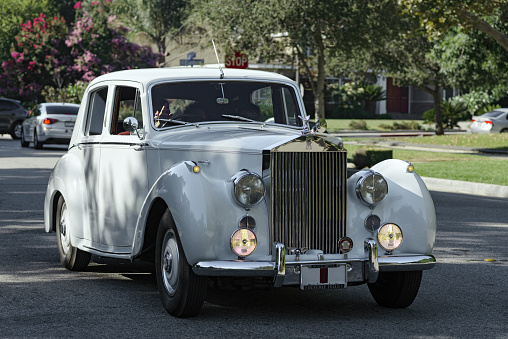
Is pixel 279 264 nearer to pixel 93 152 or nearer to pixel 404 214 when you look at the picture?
pixel 404 214

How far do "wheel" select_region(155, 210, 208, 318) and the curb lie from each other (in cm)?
1107

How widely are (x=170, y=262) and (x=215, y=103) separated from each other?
5.81 ft

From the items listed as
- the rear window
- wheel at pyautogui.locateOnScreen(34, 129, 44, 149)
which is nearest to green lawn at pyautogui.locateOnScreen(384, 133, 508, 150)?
the rear window

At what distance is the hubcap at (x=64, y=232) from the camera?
8273mm

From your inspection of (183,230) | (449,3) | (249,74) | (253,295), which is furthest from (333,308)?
(449,3)

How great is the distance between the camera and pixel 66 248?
831 cm

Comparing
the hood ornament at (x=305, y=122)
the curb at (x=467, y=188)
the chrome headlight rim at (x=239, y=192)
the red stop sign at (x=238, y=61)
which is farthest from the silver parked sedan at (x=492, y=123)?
the chrome headlight rim at (x=239, y=192)

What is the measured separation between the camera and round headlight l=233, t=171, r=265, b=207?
19.4 feet

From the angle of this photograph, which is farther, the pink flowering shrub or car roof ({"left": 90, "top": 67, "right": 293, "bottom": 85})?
the pink flowering shrub

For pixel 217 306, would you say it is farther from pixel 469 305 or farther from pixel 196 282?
pixel 469 305

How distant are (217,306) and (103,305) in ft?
2.91

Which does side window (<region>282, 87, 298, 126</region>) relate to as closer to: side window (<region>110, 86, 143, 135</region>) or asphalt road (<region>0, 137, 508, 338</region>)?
side window (<region>110, 86, 143, 135</region>)

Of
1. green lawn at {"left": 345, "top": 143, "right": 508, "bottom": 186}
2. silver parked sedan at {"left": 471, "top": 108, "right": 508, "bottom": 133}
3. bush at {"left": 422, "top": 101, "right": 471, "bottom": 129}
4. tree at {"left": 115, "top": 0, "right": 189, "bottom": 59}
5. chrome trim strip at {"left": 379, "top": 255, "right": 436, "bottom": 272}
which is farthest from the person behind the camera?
tree at {"left": 115, "top": 0, "right": 189, "bottom": 59}

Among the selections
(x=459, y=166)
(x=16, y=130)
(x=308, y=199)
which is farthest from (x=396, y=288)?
(x=16, y=130)
